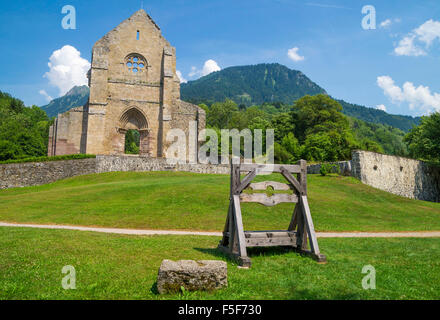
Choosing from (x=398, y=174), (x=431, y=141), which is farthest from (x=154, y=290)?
(x=431, y=141)

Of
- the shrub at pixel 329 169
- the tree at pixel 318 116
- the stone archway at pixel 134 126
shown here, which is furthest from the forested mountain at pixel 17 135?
the tree at pixel 318 116

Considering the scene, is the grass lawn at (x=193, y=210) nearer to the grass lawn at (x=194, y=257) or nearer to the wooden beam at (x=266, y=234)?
the grass lawn at (x=194, y=257)

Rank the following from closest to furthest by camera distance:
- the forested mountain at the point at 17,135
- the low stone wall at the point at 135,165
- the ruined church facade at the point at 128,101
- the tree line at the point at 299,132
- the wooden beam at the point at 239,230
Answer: the wooden beam at the point at 239,230 < the low stone wall at the point at 135,165 < the ruined church facade at the point at 128,101 < the tree line at the point at 299,132 < the forested mountain at the point at 17,135

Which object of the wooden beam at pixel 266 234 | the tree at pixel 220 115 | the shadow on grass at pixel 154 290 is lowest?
the shadow on grass at pixel 154 290

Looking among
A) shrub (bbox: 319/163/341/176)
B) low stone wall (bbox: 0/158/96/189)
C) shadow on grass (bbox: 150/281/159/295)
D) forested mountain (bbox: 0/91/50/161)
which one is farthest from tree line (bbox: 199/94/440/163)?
forested mountain (bbox: 0/91/50/161)

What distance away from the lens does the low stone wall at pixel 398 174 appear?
24.4 meters

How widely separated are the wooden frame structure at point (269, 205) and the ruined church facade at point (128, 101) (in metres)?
25.5

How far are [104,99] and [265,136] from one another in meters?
33.3

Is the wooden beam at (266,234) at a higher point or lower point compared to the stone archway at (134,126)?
lower

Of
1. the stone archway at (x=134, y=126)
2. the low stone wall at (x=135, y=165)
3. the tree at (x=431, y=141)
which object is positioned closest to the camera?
the low stone wall at (x=135, y=165)

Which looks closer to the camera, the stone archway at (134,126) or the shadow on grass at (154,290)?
the shadow on grass at (154,290)

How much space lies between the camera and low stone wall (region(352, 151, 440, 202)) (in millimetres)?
24359

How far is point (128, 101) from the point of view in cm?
3189
